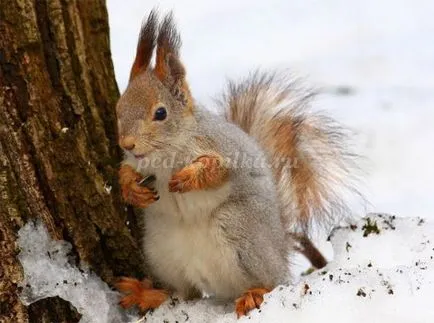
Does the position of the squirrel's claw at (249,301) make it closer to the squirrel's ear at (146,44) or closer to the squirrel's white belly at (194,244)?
the squirrel's white belly at (194,244)

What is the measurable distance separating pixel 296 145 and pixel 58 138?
Answer: 2.16 ft

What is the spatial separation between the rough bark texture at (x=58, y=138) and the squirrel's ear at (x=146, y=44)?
0.24ft

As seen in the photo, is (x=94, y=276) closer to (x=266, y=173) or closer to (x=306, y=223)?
(x=266, y=173)

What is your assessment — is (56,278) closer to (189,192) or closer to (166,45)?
(189,192)

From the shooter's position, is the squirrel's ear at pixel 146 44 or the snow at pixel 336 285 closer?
the snow at pixel 336 285

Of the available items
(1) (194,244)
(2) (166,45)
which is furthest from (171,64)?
(1) (194,244)

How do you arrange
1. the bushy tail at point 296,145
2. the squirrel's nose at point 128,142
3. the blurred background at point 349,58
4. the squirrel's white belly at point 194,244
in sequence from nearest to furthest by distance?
the squirrel's nose at point 128,142
the squirrel's white belly at point 194,244
the bushy tail at point 296,145
the blurred background at point 349,58

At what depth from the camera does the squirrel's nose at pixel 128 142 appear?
5.55 feet

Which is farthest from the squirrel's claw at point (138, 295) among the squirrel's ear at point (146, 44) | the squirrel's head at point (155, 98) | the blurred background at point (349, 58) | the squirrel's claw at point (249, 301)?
the blurred background at point (349, 58)

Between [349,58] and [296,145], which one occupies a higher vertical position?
[349,58]

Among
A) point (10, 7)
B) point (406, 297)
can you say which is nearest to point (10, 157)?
point (10, 7)

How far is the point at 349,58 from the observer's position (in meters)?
4.36

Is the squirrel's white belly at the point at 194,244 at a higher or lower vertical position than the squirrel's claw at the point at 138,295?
higher

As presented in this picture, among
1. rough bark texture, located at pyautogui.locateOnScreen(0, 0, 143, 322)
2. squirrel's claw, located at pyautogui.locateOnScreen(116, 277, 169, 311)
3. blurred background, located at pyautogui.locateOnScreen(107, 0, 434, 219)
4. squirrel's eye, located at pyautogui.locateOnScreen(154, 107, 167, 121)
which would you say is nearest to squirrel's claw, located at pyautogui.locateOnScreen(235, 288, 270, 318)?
squirrel's claw, located at pyautogui.locateOnScreen(116, 277, 169, 311)
